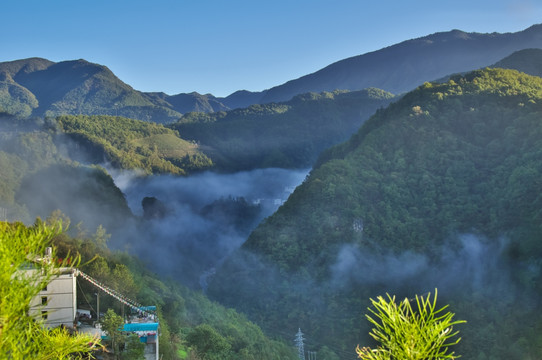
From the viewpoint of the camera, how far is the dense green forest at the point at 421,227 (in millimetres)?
50281

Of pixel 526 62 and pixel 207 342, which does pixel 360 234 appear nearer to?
pixel 207 342

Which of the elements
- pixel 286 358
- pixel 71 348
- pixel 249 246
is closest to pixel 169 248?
pixel 249 246

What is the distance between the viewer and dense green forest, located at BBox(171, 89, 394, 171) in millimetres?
158875

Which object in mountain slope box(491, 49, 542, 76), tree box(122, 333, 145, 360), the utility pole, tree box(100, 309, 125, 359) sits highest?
mountain slope box(491, 49, 542, 76)

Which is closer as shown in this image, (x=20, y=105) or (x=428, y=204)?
(x=428, y=204)

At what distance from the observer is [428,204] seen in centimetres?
6588

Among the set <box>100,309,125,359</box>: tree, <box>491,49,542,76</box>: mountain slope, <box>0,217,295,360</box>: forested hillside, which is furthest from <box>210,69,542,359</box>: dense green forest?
<box>491,49,542,76</box>: mountain slope

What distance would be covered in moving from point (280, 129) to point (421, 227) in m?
108

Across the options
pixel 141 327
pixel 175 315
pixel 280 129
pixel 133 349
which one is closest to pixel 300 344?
pixel 175 315

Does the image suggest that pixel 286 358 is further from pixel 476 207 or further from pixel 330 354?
pixel 476 207

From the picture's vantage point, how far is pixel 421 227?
63219mm

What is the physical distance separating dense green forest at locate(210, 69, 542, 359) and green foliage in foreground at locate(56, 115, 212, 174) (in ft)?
181

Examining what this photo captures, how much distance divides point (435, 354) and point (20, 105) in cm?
21660

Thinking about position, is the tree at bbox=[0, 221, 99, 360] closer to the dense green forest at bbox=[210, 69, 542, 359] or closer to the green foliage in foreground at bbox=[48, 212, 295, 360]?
the green foliage in foreground at bbox=[48, 212, 295, 360]
